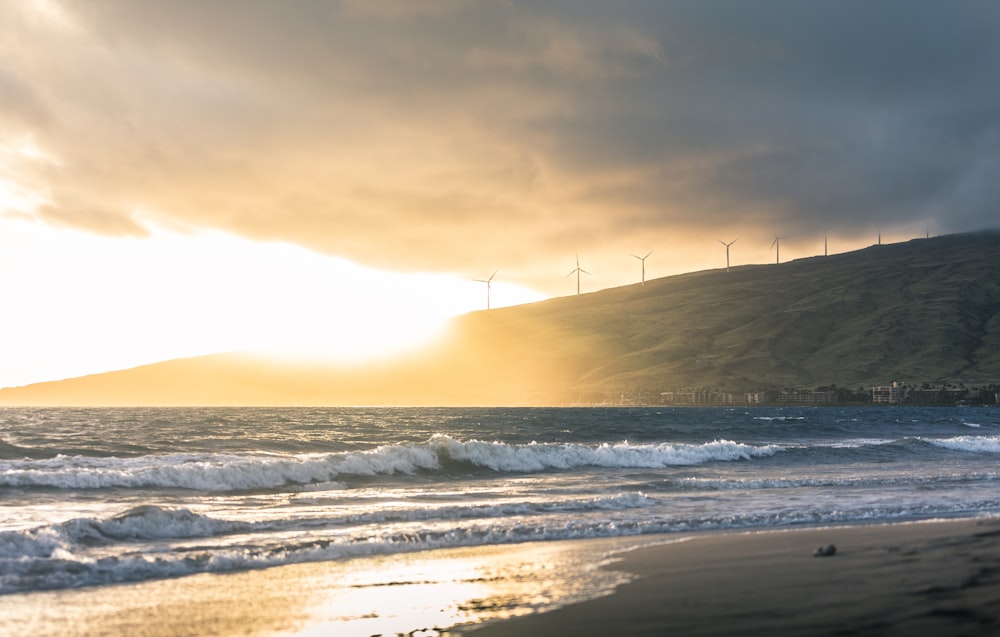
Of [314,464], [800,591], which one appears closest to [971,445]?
[314,464]

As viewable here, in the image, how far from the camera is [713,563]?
2205 centimetres

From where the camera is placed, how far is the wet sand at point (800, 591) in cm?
1519

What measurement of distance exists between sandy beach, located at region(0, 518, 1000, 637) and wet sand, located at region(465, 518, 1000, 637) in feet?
0.12

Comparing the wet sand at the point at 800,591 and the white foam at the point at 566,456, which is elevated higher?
the white foam at the point at 566,456

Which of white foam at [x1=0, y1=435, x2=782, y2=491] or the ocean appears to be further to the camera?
white foam at [x1=0, y1=435, x2=782, y2=491]

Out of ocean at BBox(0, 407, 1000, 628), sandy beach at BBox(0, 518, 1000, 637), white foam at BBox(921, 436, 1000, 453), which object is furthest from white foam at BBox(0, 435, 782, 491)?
sandy beach at BBox(0, 518, 1000, 637)

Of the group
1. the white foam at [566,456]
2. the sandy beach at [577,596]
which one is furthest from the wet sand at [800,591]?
the white foam at [566,456]

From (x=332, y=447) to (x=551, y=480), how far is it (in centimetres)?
2717

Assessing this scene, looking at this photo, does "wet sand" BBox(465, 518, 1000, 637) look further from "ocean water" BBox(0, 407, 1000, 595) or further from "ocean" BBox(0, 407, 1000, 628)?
"ocean water" BBox(0, 407, 1000, 595)

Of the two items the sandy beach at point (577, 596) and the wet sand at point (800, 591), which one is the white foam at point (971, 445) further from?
the sandy beach at point (577, 596)

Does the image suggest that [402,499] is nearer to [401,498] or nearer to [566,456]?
[401,498]

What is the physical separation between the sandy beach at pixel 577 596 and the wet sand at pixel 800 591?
37mm

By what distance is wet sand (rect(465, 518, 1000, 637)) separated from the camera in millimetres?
15188

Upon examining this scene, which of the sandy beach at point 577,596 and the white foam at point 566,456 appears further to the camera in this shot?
the white foam at point 566,456
